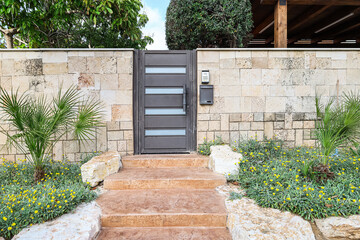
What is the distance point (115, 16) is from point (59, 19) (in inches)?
60.5

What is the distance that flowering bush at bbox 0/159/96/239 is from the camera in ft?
7.47

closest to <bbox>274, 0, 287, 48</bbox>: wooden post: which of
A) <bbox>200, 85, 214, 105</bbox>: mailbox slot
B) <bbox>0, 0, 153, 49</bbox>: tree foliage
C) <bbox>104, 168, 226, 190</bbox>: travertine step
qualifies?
<bbox>200, 85, 214, 105</bbox>: mailbox slot

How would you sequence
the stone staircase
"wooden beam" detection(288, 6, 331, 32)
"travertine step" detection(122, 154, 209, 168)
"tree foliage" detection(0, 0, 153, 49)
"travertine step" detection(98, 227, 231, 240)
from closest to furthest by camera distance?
"travertine step" detection(98, 227, 231, 240), the stone staircase, "travertine step" detection(122, 154, 209, 168), "tree foliage" detection(0, 0, 153, 49), "wooden beam" detection(288, 6, 331, 32)

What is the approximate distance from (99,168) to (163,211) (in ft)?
4.36

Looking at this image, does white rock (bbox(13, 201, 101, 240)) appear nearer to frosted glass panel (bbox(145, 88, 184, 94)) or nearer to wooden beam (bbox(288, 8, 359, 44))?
frosted glass panel (bbox(145, 88, 184, 94))

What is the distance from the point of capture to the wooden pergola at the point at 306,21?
494 cm

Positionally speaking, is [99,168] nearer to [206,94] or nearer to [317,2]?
[206,94]

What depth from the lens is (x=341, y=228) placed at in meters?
2.31

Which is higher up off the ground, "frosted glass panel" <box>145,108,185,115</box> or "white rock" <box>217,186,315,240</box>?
"frosted glass panel" <box>145,108,185,115</box>

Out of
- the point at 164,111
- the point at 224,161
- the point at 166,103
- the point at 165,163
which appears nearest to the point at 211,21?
the point at 166,103

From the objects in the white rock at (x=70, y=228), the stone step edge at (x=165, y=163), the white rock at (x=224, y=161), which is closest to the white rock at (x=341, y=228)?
the white rock at (x=224, y=161)

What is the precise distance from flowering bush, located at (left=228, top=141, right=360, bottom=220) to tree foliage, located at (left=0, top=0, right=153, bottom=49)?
4.02 metres

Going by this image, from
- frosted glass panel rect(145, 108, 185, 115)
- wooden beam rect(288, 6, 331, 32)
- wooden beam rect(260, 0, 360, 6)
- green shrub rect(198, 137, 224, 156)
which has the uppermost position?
wooden beam rect(288, 6, 331, 32)

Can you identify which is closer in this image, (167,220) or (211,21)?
(167,220)
